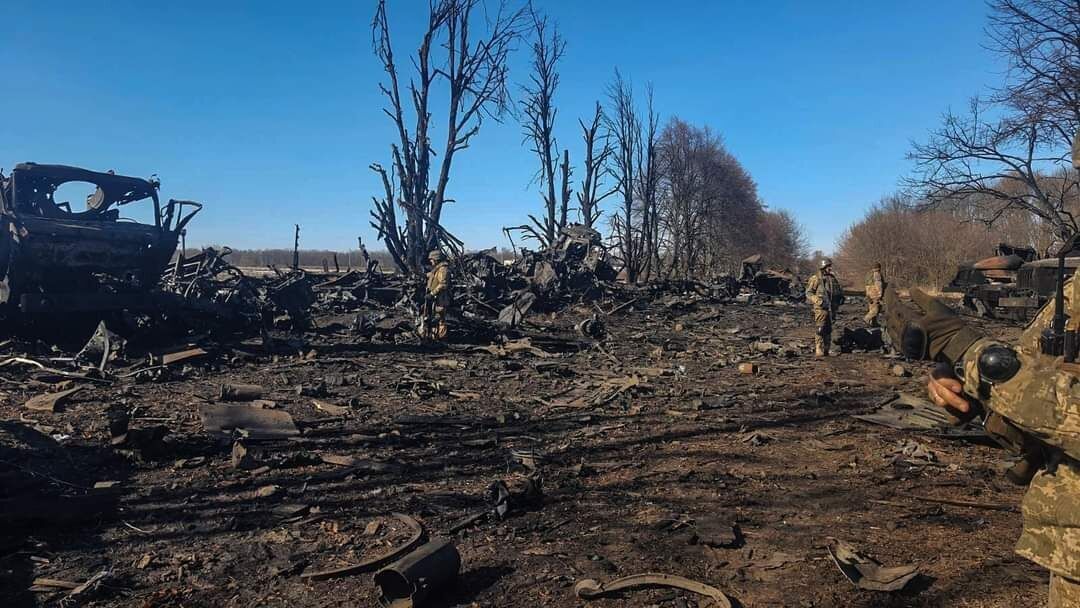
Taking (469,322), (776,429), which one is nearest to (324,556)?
(776,429)

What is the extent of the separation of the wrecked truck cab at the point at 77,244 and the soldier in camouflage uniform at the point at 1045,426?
11.8 metres

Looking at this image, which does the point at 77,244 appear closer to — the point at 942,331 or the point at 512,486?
the point at 512,486

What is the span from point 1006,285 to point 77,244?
20293 millimetres

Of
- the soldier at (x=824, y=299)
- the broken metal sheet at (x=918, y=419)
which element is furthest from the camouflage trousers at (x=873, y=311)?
the broken metal sheet at (x=918, y=419)

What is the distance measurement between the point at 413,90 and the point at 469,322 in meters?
15.9

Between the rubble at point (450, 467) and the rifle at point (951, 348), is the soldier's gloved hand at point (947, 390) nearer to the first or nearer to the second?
the rifle at point (951, 348)

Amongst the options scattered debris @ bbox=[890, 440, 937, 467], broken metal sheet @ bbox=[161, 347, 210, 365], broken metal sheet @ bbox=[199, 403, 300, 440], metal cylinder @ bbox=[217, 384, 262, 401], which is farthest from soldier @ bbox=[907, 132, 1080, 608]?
broken metal sheet @ bbox=[161, 347, 210, 365]

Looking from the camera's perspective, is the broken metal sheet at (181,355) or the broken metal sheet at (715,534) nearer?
the broken metal sheet at (715,534)

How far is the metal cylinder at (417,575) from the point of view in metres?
3.26

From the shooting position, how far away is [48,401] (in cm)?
733

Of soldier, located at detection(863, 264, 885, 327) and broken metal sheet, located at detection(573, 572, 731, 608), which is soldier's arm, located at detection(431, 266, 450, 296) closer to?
soldier, located at detection(863, 264, 885, 327)

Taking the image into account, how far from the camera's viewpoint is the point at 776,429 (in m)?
6.94

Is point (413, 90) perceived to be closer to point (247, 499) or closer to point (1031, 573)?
point (247, 499)

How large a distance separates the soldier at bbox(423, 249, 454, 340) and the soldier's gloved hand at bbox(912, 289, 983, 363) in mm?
10916
